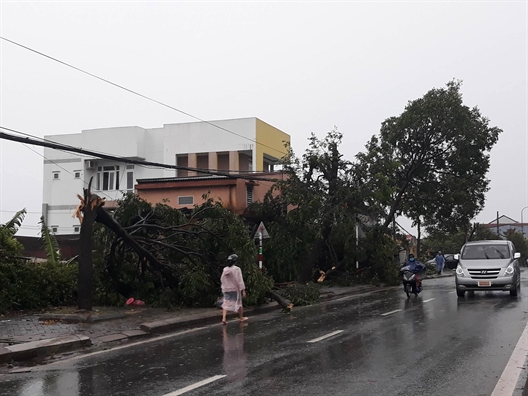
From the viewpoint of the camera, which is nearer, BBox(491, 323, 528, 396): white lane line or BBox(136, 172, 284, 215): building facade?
BBox(491, 323, 528, 396): white lane line

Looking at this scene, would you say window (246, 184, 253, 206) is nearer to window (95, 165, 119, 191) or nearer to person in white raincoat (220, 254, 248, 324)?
person in white raincoat (220, 254, 248, 324)

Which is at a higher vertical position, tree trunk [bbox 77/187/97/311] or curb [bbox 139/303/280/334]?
tree trunk [bbox 77/187/97/311]

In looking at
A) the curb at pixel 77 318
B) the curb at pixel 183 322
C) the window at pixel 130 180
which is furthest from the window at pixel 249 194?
the window at pixel 130 180

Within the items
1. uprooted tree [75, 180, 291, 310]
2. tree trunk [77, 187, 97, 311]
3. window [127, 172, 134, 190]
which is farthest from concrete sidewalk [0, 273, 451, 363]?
window [127, 172, 134, 190]

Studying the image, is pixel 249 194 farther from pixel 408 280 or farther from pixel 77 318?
pixel 77 318

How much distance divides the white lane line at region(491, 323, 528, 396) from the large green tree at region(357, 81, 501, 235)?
74.6 feet

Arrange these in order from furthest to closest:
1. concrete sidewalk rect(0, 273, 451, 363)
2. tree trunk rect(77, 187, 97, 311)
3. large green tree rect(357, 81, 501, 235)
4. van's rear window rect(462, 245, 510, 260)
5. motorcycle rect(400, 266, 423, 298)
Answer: large green tree rect(357, 81, 501, 235), motorcycle rect(400, 266, 423, 298), van's rear window rect(462, 245, 510, 260), tree trunk rect(77, 187, 97, 311), concrete sidewalk rect(0, 273, 451, 363)

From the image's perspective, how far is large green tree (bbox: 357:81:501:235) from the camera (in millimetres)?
33125

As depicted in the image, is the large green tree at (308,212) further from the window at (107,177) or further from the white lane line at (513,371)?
the window at (107,177)

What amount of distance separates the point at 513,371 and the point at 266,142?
125 feet

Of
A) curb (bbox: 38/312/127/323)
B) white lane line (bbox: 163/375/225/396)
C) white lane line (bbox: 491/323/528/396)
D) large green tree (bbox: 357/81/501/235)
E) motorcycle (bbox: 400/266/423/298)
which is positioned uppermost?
large green tree (bbox: 357/81/501/235)

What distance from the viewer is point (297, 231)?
2362cm

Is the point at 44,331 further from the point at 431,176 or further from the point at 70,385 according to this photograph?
the point at 431,176

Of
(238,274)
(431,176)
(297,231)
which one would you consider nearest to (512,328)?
(238,274)
